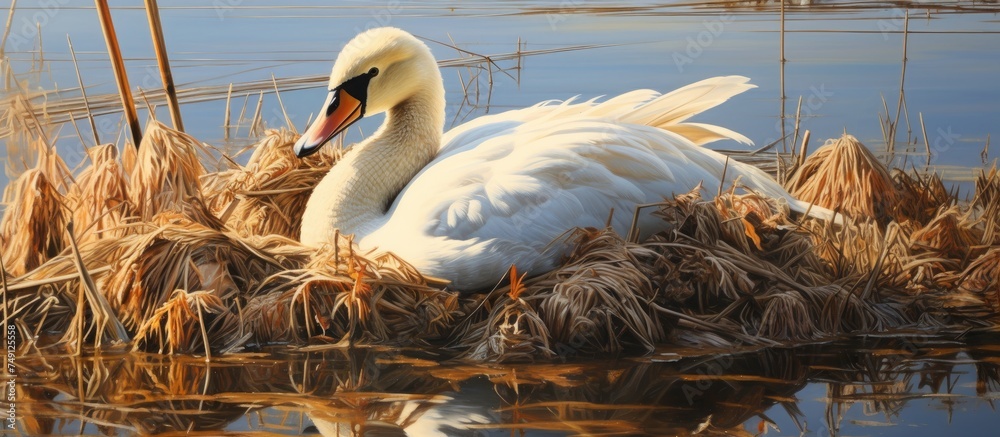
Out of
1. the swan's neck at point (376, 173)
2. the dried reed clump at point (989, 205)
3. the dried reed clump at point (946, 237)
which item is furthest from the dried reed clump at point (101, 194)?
the dried reed clump at point (989, 205)

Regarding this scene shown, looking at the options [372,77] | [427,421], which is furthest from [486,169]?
[427,421]

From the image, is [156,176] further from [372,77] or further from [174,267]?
[372,77]

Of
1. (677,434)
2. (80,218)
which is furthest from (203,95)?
(677,434)

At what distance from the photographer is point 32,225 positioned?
16.8 feet

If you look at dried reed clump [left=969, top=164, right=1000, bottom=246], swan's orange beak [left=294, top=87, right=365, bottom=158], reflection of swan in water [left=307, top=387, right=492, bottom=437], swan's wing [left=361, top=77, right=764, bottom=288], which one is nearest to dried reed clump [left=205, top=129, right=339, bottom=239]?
swan's orange beak [left=294, top=87, right=365, bottom=158]

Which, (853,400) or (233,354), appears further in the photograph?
(233,354)

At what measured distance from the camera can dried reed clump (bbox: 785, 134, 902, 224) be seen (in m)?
5.57

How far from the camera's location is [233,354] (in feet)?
14.0

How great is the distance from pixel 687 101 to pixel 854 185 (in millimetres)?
918

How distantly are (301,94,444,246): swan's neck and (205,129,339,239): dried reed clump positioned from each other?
0.50 m

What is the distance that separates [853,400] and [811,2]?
7.04 metres

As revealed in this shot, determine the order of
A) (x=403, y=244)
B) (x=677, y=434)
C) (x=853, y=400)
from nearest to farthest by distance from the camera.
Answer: (x=677, y=434)
(x=853, y=400)
(x=403, y=244)

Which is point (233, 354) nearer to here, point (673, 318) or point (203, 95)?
point (673, 318)

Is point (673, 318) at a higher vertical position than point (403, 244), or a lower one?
lower
